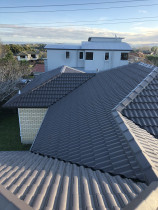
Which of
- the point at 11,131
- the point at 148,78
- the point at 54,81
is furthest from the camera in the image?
the point at 11,131

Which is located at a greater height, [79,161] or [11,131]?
[79,161]

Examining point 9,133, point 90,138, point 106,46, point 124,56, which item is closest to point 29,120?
point 9,133

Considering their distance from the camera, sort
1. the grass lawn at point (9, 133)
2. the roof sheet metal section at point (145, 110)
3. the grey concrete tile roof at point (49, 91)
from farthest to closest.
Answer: the grass lawn at point (9, 133), the grey concrete tile roof at point (49, 91), the roof sheet metal section at point (145, 110)

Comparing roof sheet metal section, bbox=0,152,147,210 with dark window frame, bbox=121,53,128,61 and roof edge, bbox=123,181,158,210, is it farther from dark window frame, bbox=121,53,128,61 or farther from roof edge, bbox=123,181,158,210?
dark window frame, bbox=121,53,128,61

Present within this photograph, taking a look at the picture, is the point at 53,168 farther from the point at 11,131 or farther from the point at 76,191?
the point at 11,131

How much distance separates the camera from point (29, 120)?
12109 mm

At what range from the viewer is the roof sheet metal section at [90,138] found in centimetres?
421

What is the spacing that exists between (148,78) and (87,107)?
343 cm

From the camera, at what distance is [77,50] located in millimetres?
30156

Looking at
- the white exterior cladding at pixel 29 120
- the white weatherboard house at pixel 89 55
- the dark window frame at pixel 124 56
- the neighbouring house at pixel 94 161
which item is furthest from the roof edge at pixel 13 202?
the dark window frame at pixel 124 56

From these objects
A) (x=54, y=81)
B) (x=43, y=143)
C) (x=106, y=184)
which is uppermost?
(x=54, y=81)

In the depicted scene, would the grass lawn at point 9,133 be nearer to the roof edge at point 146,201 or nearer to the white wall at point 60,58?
the roof edge at point 146,201

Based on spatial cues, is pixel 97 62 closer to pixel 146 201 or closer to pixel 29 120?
pixel 29 120

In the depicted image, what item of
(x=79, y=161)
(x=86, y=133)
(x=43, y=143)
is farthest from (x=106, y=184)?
(x=43, y=143)
